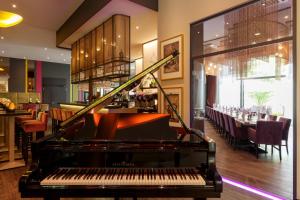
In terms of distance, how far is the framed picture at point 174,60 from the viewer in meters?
4.52

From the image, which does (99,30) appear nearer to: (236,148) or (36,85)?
(236,148)

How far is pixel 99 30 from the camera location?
6.51 m

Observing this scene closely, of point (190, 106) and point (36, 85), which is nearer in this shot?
point (190, 106)

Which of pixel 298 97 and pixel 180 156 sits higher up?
pixel 298 97

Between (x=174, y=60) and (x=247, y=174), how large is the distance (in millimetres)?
2648

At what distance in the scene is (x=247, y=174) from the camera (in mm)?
3928

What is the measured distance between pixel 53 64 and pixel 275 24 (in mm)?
14892

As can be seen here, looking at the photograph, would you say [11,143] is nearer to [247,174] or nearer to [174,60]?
[174,60]

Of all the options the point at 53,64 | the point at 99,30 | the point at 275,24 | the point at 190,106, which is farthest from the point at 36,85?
the point at 275,24

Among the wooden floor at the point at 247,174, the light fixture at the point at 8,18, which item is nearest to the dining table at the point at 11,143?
the wooden floor at the point at 247,174

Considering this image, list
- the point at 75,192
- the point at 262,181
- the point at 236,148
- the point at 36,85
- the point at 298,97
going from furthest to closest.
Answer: the point at 36,85 < the point at 236,148 < the point at 262,181 < the point at 298,97 < the point at 75,192

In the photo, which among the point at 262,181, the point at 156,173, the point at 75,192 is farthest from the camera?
the point at 262,181

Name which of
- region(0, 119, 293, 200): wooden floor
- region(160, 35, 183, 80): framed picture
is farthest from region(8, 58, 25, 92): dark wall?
region(160, 35, 183, 80): framed picture

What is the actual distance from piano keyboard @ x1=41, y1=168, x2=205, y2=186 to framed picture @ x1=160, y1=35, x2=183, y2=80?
306 cm
